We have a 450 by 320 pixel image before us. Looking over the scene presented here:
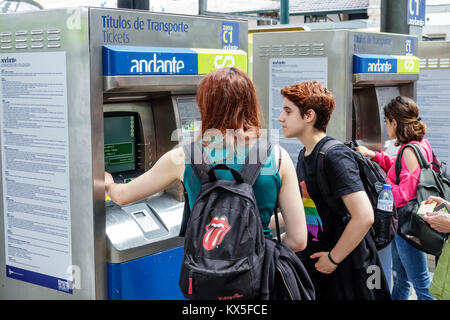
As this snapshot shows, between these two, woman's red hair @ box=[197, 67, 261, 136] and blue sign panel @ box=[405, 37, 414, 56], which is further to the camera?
blue sign panel @ box=[405, 37, 414, 56]

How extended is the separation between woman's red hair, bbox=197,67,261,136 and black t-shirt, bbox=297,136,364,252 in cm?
70

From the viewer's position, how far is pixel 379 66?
3812 mm

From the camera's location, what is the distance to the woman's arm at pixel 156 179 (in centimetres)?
212

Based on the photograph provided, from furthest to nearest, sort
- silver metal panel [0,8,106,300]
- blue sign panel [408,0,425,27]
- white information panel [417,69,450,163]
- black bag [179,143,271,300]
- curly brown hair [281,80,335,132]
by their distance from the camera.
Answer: blue sign panel [408,0,425,27]
white information panel [417,69,450,163]
curly brown hair [281,80,335,132]
silver metal panel [0,8,106,300]
black bag [179,143,271,300]

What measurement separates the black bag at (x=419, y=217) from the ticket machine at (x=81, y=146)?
4.48ft

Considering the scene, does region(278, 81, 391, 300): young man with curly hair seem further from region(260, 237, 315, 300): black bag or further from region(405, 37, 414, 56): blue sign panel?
region(405, 37, 414, 56): blue sign panel

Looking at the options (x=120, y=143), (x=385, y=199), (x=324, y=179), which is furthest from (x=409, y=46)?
(x=120, y=143)

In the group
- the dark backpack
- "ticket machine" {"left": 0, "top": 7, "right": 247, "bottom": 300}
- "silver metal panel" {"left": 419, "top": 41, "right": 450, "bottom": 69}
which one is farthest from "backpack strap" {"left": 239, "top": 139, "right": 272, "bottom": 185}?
"silver metal panel" {"left": 419, "top": 41, "right": 450, "bottom": 69}

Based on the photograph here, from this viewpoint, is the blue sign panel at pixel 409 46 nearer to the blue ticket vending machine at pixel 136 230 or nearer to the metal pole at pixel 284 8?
the blue ticket vending machine at pixel 136 230

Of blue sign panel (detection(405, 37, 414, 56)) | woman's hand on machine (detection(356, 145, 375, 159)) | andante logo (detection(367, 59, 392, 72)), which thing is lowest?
woman's hand on machine (detection(356, 145, 375, 159))

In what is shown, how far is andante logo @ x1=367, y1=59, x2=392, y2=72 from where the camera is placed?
370cm

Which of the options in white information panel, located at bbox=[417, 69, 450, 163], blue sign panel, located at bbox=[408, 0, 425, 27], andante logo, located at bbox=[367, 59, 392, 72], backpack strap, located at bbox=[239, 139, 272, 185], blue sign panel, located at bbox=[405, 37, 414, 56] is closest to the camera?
backpack strap, located at bbox=[239, 139, 272, 185]
